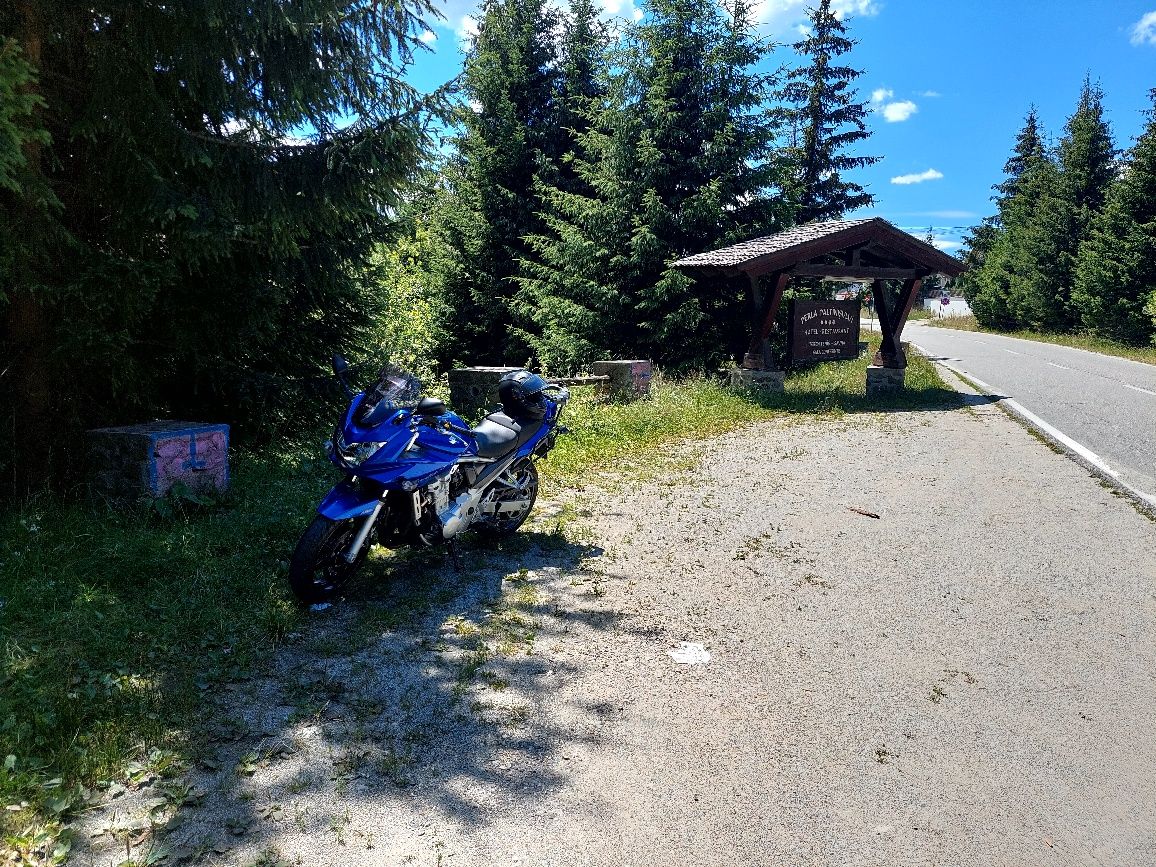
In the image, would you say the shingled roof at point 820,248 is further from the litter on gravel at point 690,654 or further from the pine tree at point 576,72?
the litter on gravel at point 690,654

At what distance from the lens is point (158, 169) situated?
6129 millimetres

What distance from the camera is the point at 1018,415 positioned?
502 inches

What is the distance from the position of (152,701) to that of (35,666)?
71 cm

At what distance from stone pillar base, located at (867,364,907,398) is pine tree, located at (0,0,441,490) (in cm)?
1126

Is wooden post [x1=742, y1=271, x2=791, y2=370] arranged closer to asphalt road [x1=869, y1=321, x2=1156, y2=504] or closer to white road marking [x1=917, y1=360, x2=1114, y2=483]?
white road marking [x1=917, y1=360, x2=1114, y2=483]

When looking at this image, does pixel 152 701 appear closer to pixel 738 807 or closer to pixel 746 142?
pixel 738 807

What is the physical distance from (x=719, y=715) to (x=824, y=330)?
45.6 ft

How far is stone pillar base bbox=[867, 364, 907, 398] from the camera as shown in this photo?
15.7 m

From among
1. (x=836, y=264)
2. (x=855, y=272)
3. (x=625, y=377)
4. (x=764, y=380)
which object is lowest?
(x=764, y=380)

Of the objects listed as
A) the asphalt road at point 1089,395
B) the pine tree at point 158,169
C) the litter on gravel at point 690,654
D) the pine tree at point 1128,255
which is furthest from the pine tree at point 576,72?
the pine tree at point 1128,255

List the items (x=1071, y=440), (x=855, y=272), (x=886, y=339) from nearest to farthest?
(x=1071, y=440), (x=855, y=272), (x=886, y=339)

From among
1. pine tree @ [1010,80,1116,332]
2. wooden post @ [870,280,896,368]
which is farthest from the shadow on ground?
pine tree @ [1010,80,1116,332]

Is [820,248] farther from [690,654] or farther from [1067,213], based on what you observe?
[1067,213]

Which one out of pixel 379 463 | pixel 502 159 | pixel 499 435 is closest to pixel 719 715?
pixel 379 463
